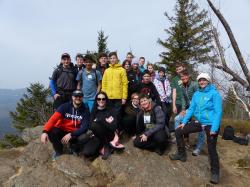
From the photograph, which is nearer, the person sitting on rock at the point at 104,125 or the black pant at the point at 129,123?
the person sitting on rock at the point at 104,125

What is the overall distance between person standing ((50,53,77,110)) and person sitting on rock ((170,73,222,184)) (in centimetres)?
325

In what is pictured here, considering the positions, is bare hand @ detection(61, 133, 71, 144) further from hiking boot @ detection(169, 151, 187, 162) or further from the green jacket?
the green jacket

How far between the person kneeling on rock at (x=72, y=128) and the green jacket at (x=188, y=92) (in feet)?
8.63

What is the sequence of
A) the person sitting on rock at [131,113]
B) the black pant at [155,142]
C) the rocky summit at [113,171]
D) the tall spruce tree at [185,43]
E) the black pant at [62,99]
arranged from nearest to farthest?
the rocky summit at [113,171], the black pant at [155,142], the person sitting on rock at [131,113], the black pant at [62,99], the tall spruce tree at [185,43]

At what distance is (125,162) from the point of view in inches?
286

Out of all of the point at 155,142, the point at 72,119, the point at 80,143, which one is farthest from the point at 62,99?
the point at 155,142

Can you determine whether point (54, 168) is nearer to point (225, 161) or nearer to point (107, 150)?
point (107, 150)

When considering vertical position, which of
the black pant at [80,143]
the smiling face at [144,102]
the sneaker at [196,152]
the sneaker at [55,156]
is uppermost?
the smiling face at [144,102]

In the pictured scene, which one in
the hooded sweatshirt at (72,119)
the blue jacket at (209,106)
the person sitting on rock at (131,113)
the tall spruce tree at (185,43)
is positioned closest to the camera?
the blue jacket at (209,106)

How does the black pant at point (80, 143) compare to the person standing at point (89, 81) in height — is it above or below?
below

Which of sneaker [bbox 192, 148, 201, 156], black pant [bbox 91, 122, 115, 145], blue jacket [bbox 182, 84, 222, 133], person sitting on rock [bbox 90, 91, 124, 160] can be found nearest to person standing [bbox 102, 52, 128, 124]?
person sitting on rock [bbox 90, 91, 124, 160]

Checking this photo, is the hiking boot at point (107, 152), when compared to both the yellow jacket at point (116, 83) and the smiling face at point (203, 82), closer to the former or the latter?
the yellow jacket at point (116, 83)

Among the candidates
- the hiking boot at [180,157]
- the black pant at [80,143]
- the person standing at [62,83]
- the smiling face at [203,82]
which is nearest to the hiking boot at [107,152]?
the black pant at [80,143]

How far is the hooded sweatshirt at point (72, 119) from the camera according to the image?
7.09 meters
